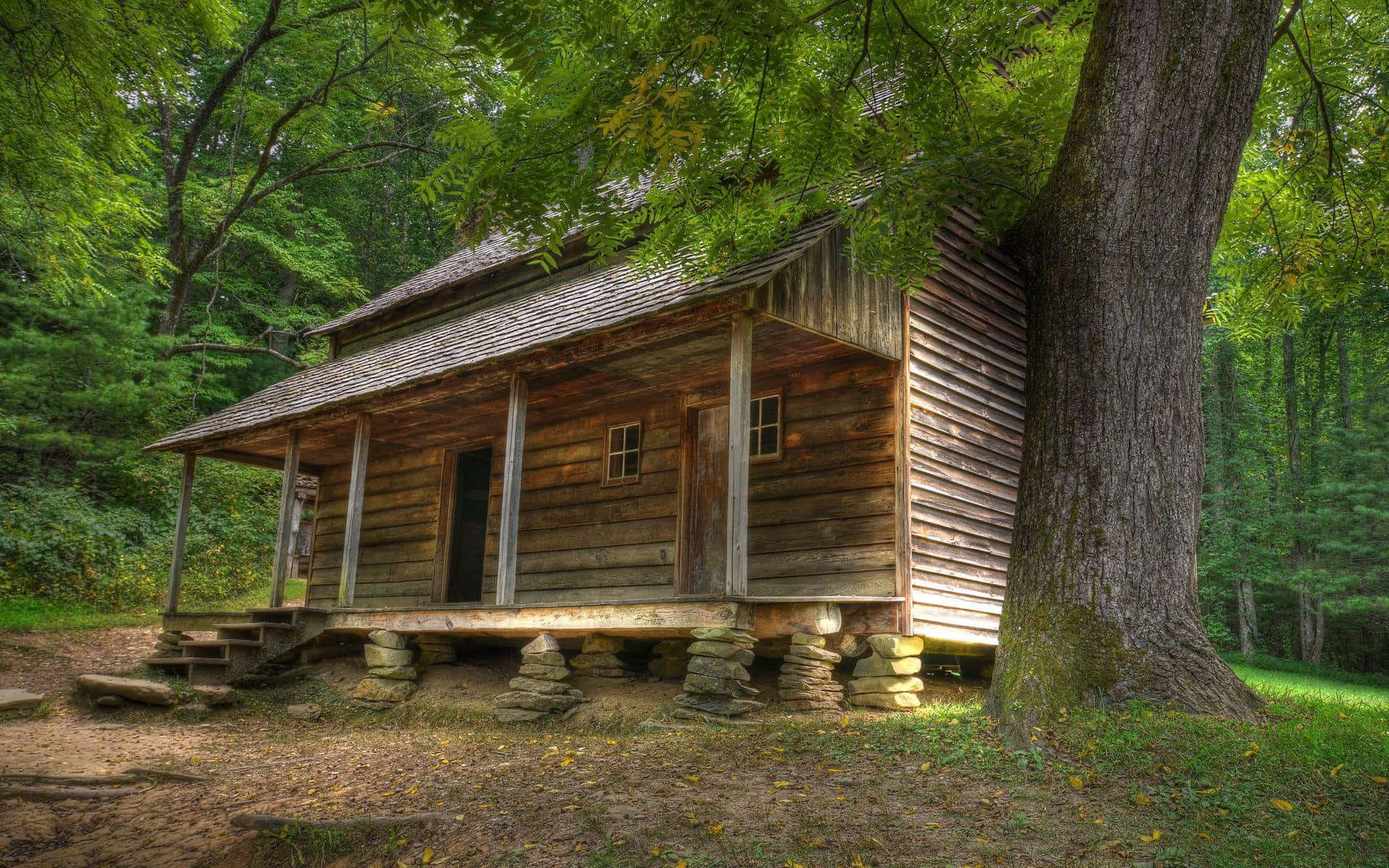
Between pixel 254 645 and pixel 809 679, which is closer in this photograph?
pixel 809 679

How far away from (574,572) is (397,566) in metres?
4.10

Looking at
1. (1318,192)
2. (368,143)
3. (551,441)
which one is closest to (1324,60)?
(1318,192)

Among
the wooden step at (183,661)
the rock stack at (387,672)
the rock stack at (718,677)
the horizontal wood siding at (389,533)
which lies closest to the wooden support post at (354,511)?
the rock stack at (387,672)

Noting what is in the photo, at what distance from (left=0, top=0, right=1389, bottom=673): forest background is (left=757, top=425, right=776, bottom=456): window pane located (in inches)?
165

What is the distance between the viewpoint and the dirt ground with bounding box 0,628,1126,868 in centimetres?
468

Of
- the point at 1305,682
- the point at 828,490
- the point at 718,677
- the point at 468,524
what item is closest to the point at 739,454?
the point at 718,677

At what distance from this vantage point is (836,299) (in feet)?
28.9

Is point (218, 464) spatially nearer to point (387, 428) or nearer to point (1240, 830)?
point (387, 428)

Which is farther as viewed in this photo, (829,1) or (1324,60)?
(1324,60)

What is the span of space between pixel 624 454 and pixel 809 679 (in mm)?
4692

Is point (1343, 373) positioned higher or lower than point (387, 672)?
higher

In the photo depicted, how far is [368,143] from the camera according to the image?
21.3 m

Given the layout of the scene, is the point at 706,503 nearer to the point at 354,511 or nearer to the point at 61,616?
the point at 354,511

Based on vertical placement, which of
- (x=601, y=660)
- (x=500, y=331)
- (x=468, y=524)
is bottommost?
(x=601, y=660)
